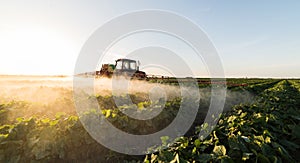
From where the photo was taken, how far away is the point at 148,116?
5219 mm

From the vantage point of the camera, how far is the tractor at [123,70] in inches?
620

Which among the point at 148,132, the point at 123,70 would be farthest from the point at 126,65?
the point at 148,132

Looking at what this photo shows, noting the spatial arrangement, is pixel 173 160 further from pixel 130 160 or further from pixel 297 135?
pixel 297 135

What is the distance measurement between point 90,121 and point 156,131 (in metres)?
2.06

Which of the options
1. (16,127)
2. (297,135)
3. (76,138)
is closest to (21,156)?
(16,127)

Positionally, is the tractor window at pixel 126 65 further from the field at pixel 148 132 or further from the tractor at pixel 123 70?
the field at pixel 148 132

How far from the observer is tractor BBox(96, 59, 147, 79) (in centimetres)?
1575

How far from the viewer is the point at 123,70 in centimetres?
1597

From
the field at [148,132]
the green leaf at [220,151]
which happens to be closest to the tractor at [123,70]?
the field at [148,132]

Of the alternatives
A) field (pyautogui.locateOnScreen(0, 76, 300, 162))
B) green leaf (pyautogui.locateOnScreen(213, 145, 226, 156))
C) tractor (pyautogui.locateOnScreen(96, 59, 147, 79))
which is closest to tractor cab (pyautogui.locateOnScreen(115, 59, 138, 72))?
tractor (pyautogui.locateOnScreen(96, 59, 147, 79))

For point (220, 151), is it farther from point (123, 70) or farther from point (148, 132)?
point (123, 70)

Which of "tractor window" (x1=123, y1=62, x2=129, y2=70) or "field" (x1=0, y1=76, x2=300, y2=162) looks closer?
"field" (x1=0, y1=76, x2=300, y2=162)

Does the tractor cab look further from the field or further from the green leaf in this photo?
the green leaf

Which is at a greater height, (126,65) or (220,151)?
(126,65)
